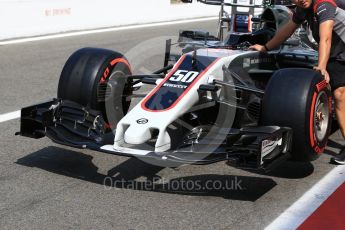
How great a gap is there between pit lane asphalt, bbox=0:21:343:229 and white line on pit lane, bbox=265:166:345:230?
58 mm

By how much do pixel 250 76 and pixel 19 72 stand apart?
205 inches

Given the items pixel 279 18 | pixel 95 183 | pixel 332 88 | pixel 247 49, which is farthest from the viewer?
pixel 279 18

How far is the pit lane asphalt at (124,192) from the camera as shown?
172 inches

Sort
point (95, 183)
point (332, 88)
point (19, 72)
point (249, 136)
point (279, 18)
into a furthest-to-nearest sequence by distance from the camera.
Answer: point (19, 72), point (279, 18), point (332, 88), point (95, 183), point (249, 136)

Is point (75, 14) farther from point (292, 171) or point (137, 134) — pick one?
point (137, 134)

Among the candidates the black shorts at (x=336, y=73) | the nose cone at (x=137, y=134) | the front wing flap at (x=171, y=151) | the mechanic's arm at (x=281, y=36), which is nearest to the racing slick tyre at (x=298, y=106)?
the front wing flap at (x=171, y=151)

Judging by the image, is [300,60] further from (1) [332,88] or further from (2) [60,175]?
(2) [60,175]

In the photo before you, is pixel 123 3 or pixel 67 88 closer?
pixel 67 88

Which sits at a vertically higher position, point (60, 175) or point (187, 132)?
point (187, 132)

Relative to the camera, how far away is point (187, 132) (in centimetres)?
523

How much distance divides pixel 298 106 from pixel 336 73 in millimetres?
1041

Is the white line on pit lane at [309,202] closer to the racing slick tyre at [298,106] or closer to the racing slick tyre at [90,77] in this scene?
the racing slick tyre at [298,106]

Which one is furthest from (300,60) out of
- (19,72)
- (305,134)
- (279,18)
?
(19,72)

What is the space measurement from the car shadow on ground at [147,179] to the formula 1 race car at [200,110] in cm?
29
